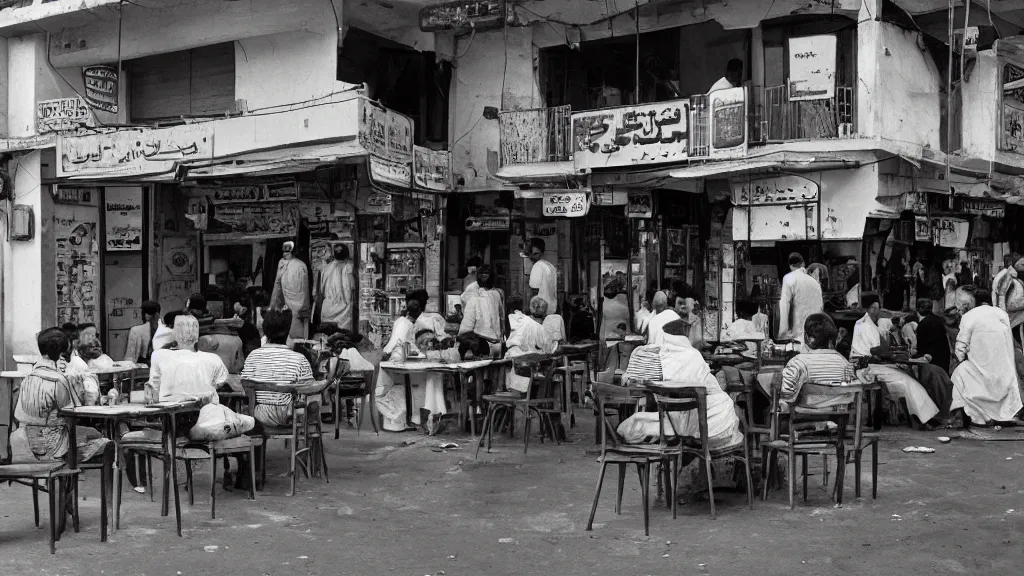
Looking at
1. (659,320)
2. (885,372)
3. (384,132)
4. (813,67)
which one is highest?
Result: (813,67)

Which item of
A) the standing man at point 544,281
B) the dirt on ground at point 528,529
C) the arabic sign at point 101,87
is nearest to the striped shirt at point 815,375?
the dirt on ground at point 528,529

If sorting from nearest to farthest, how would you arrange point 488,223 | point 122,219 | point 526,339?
point 526,339 → point 122,219 → point 488,223

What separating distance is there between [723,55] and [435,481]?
33.5ft

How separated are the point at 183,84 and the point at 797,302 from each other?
34.1ft

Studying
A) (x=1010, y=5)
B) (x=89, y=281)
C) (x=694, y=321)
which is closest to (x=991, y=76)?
(x=1010, y=5)

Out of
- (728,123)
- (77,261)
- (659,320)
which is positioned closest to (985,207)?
(728,123)

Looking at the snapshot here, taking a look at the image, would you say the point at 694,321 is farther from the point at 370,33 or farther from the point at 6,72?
the point at 6,72

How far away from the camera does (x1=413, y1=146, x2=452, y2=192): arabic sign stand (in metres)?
15.9

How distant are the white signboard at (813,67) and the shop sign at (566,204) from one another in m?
3.24

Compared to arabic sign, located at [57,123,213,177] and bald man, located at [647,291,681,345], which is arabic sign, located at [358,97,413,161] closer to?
arabic sign, located at [57,123,213,177]

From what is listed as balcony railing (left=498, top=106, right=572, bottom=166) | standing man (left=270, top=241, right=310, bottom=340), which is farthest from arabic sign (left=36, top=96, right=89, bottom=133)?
balcony railing (left=498, top=106, right=572, bottom=166)

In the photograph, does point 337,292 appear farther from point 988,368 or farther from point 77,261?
point 988,368

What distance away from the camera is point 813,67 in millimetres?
14805

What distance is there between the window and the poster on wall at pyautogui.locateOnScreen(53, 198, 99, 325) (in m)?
1.91
